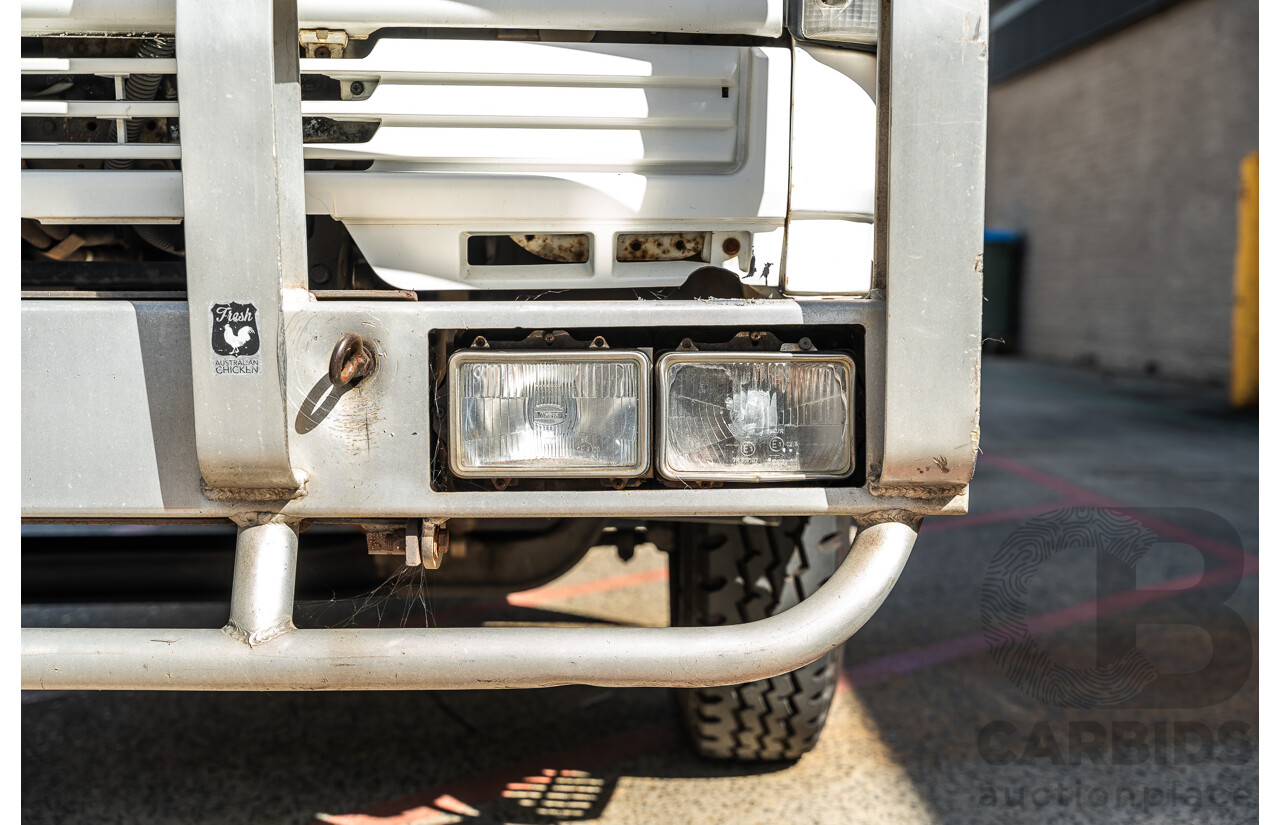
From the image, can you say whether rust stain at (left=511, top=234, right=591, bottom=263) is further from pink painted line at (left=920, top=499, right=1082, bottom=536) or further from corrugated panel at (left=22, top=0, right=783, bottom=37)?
pink painted line at (left=920, top=499, right=1082, bottom=536)

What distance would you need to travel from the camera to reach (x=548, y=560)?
2.46m

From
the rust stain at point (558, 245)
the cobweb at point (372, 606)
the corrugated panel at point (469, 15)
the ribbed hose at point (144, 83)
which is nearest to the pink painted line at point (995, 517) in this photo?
the cobweb at point (372, 606)

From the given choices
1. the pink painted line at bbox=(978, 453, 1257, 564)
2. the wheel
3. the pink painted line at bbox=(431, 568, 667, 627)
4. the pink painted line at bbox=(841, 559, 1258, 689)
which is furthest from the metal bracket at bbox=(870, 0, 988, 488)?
the pink painted line at bbox=(978, 453, 1257, 564)

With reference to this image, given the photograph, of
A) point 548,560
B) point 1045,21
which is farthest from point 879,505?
point 1045,21

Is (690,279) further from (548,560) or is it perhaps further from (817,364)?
(548,560)

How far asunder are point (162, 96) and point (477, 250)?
2.02 ft

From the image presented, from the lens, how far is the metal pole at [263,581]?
159 centimetres

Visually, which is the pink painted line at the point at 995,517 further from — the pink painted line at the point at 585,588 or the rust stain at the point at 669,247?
the rust stain at the point at 669,247

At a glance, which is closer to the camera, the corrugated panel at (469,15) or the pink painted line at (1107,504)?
the corrugated panel at (469,15)

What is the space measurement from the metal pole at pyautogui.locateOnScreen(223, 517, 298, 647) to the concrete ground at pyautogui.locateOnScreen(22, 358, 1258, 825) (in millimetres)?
999

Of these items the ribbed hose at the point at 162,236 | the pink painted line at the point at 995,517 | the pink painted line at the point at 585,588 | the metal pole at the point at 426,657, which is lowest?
the pink painted line at the point at 585,588

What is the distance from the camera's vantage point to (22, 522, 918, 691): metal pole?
61.7 inches

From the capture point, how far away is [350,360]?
5.17ft

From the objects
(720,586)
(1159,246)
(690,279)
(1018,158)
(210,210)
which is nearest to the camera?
(210,210)
